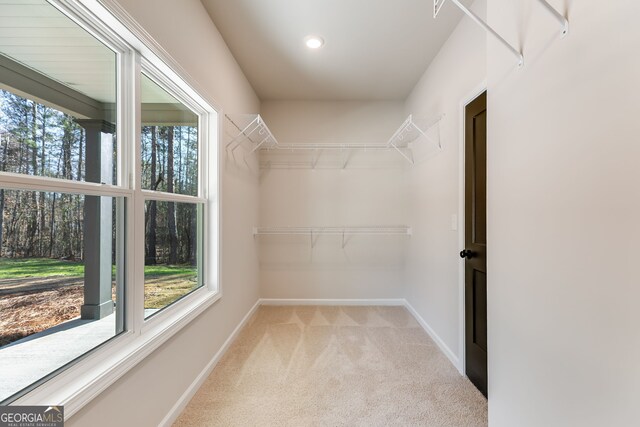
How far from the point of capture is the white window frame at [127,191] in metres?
0.94

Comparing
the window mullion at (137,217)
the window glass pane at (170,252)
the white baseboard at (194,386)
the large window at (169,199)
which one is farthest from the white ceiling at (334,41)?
the white baseboard at (194,386)

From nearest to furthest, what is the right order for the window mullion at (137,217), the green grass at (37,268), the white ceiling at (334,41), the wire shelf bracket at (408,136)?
the green grass at (37,268) < the window mullion at (137,217) < the white ceiling at (334,41) < the wire shelf bracket at (408,136)

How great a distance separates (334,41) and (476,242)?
1979 mm

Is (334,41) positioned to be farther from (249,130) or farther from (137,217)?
(137,217)

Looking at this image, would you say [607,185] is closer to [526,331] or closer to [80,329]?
[526,331]

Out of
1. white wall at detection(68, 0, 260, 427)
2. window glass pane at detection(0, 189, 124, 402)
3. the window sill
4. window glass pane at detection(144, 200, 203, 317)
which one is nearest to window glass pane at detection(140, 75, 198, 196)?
window glass pane at detection(144, 200, 203, 317)

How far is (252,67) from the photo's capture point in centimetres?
261

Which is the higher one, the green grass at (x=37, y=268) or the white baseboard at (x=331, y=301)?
the green grass at (x=37, y=268)

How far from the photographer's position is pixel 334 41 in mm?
2201

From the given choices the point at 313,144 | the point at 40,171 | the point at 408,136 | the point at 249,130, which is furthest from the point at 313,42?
the point at 40,171

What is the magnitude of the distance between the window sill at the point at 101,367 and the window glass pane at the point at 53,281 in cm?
4

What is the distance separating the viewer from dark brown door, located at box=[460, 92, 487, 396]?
5.72 ft

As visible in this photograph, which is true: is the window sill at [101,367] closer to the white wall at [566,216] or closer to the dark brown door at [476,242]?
the white wall at [566,216]

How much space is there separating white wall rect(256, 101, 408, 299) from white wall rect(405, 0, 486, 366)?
17.5 inches
